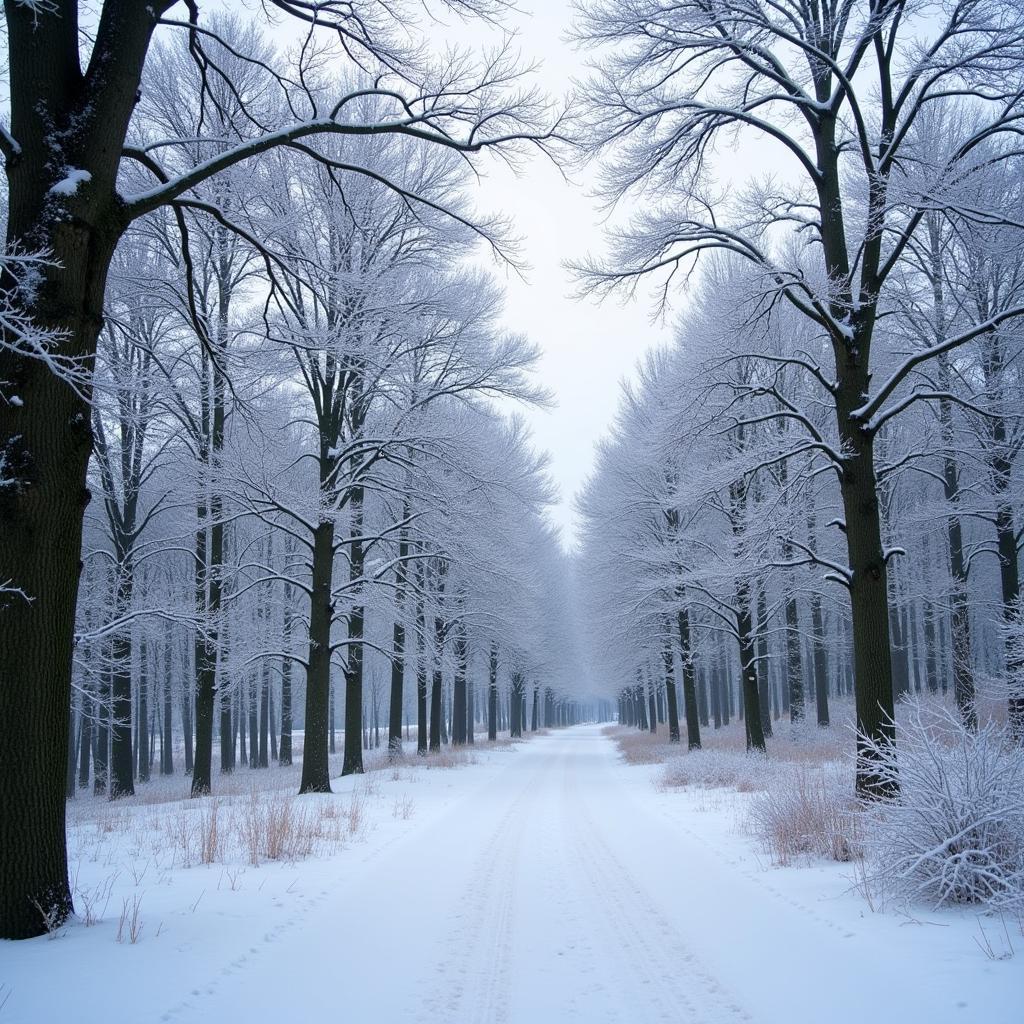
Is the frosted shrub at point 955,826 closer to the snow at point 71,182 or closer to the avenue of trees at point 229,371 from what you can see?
the avenue of trees at point 229,371

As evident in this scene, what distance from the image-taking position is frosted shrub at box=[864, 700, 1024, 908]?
4695 mm

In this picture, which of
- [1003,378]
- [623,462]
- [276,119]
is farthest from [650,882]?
[623,462]

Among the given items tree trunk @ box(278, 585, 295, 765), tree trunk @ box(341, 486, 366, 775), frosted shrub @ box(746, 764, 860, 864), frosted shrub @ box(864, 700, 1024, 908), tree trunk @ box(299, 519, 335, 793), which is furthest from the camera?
tree trunk @ box(278, 585, 295, 765)

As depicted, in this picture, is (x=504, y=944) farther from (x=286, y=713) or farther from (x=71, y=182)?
(x=286, y=713)

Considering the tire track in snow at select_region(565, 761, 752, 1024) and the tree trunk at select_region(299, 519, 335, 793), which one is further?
the tree trunk at select_region(299, 519, 335, 793)

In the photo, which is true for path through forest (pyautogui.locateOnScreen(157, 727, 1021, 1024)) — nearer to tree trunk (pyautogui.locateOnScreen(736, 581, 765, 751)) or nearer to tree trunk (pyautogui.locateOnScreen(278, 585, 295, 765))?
tree trunk (pyautogui.locateOnScreen(736, 581, 765, 751))

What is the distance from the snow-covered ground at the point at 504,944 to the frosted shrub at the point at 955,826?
0.86 feet

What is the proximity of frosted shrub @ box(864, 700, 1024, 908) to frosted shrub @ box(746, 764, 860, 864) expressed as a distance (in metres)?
0.87

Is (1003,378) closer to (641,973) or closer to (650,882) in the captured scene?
(650,882)

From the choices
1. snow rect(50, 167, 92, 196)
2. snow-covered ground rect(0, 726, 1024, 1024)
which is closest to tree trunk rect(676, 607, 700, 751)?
snow-covered ground rect(0, 726, 1024, 1024)

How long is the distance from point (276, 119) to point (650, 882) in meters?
8.42

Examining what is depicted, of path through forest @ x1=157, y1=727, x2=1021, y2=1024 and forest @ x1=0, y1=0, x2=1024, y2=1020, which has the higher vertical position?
forest @ x1=0, y1=0, x2=1024, y2=1020

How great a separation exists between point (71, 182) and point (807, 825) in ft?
26.7

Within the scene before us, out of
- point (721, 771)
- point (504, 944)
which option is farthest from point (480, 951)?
point (721, 771)
